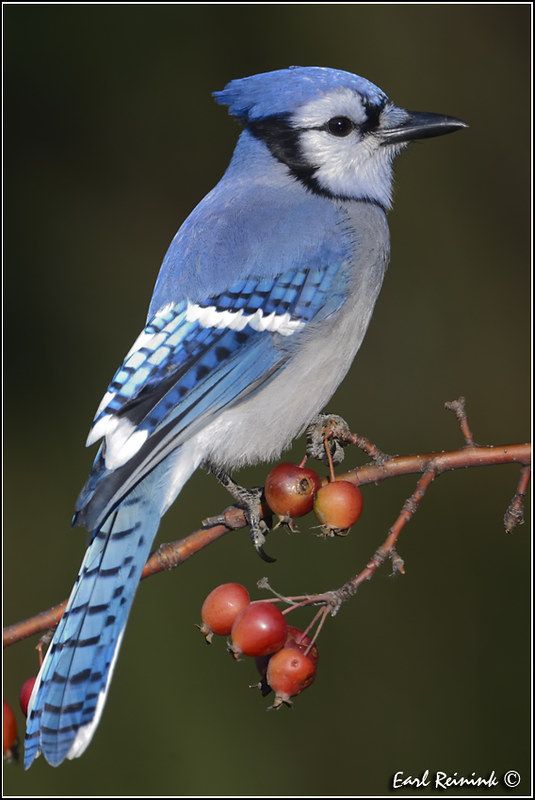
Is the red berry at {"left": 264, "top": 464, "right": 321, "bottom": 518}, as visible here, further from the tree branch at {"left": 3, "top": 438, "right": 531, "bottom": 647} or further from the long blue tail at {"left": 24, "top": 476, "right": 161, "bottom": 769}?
the long blue tail at {"left": 24, "top": 476, "right": 161, "bottom": 769}

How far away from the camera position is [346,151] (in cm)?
263

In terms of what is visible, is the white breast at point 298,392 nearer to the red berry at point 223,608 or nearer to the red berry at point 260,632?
the red berry at point 223,608

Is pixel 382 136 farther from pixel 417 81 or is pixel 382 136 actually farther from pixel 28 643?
pixel 28 643

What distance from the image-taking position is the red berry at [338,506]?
1913 millimetres

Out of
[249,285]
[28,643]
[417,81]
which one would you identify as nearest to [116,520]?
[249,285]

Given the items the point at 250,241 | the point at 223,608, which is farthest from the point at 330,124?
the point at 223,608

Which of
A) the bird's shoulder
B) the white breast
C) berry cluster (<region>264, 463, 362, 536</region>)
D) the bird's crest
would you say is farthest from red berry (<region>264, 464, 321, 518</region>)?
the bird's crest

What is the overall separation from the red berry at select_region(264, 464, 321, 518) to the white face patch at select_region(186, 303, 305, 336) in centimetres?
44

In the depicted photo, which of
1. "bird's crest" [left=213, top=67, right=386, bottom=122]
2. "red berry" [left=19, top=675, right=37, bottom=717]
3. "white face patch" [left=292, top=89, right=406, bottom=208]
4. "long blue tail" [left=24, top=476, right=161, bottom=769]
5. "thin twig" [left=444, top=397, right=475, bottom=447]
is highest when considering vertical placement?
"bird's crest" [left=213, top=67, right=386, bottom=122]

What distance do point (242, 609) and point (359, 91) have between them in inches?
50.6

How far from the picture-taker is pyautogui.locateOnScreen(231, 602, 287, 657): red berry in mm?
1828

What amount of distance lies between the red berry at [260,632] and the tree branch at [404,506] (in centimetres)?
13

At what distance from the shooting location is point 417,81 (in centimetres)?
396

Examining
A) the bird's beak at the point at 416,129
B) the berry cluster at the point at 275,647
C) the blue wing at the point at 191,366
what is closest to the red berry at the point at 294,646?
the berry cluster at the point at 275,647
